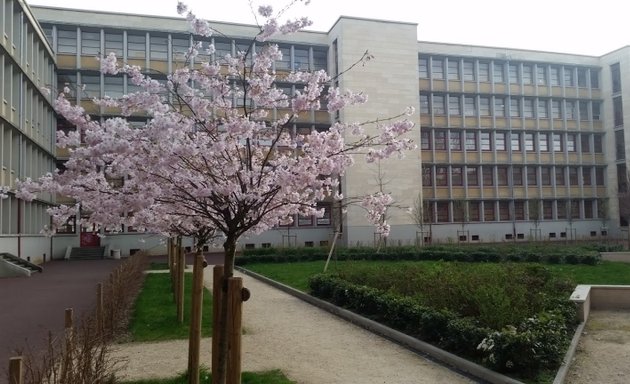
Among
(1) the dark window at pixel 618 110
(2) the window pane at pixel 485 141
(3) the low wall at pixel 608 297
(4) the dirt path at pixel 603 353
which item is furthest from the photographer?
(1) the dark window at pixel 618 110

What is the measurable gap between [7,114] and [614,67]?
53.0m

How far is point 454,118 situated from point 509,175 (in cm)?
762

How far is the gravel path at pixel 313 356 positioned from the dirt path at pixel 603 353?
1625 millimetres

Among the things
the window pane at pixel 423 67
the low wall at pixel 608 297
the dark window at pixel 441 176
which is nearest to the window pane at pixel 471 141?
the dark window at pixel 441 176

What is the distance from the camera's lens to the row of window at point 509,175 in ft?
163

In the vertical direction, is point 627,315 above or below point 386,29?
below

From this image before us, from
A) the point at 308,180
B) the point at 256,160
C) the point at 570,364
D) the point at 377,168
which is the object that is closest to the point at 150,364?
the point at 256,160

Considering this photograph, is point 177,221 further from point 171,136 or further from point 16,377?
point 16,377

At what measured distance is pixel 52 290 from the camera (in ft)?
60.8

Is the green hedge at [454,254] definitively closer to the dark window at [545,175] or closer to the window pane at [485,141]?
the window pane at [485,141]

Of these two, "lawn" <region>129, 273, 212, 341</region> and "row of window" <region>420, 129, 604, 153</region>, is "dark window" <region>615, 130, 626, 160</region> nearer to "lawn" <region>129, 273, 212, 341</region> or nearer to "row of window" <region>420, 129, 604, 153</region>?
"row of window" <region>420, 129, 604, 153</region>

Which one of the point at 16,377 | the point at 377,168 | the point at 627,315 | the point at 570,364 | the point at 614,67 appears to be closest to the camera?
the point at 16,377

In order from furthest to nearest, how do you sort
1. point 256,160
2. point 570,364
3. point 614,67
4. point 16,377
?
point 614,67 → point 570,364 → point 256,160 → point 16,377

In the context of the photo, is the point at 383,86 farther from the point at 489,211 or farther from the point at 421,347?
the point at 421,347
